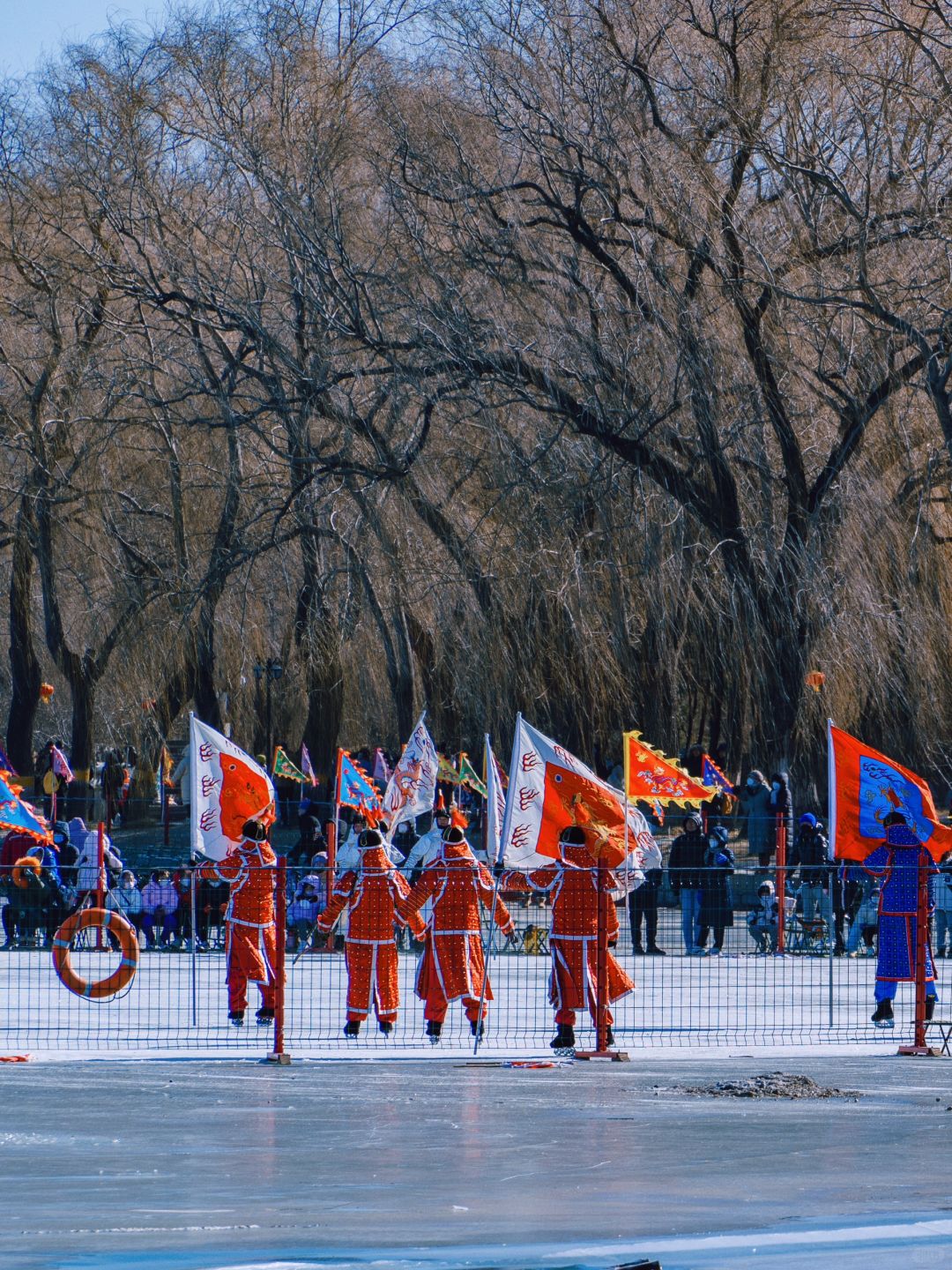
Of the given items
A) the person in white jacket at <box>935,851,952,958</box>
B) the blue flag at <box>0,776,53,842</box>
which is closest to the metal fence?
the person in white jacket at <box>935,851,952,958</box>

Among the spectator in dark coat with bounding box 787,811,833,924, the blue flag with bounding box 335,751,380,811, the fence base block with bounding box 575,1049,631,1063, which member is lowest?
the fence base block with bounding box 575,1049,631,1063

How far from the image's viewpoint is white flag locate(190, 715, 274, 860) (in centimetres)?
1555

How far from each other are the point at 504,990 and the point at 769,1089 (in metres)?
6.21

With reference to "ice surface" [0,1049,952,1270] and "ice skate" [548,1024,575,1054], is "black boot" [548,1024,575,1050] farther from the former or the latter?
"ice surface" [0,1049,952,1270]

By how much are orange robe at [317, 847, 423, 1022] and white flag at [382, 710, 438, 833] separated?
711 cm

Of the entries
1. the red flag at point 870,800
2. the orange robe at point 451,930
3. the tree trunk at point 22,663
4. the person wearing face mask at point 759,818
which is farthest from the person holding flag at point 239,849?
the tree trunk at point 22,663

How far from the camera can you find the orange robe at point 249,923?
14.7 metres

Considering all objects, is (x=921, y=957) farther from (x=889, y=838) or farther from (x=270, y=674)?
(x=270, y=674)

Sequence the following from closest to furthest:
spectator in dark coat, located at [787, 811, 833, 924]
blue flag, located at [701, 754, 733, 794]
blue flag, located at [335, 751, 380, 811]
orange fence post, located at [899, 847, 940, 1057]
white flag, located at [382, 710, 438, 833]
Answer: orange fence post, located at [899, 847, 940, 1057], spectator in dark coat, located at [787, 811, 833, 924], white flag, located at [382, 710, 438, 833], blue flag, located at [335, 751, 380, 811], blue flag, located at [701, 754, 733, 794]

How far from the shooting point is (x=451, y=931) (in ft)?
46.9

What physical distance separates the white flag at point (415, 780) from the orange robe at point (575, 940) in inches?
303

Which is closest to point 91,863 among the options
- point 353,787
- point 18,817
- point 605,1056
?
point 353,787

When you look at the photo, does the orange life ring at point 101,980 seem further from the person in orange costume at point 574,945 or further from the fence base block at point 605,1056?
the fence base block at point 605,1056

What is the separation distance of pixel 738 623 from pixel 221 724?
39.1 ft
